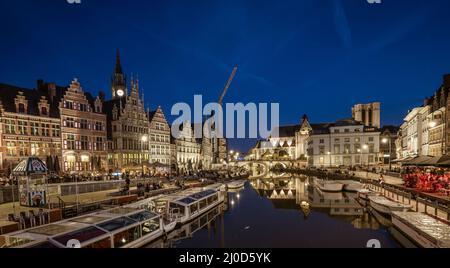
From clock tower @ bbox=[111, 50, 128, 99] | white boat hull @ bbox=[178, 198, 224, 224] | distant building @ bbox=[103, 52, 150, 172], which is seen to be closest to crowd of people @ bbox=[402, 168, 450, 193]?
white boat hull @ bbox=[178, 198, 224, 224]

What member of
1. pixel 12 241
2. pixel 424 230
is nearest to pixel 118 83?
pixel 12 241

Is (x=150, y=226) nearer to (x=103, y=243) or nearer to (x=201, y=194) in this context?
(x=103, y=243)

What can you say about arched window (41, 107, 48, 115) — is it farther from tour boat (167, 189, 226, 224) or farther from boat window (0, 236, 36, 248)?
boat window (0, 236, 36, 248)

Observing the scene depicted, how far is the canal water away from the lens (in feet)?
48.9

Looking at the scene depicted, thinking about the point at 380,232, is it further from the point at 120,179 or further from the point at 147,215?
the point at 120,179

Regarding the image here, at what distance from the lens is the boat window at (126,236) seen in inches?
442

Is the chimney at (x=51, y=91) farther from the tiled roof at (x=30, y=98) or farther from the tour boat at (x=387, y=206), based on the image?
the tour boat at (x=387, y=206)

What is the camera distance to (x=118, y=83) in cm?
5688

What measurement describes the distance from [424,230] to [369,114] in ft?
313

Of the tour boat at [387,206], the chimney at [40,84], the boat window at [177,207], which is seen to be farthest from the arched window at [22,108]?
the tour boat at [387,206]

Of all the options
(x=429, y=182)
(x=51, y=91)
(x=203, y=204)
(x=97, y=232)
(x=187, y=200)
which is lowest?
(x=203, y=204)

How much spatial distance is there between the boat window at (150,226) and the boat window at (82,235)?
3544 mm

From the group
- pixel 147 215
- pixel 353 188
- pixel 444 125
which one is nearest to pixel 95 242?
pixel 147 215

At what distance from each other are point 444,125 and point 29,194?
4666cm
